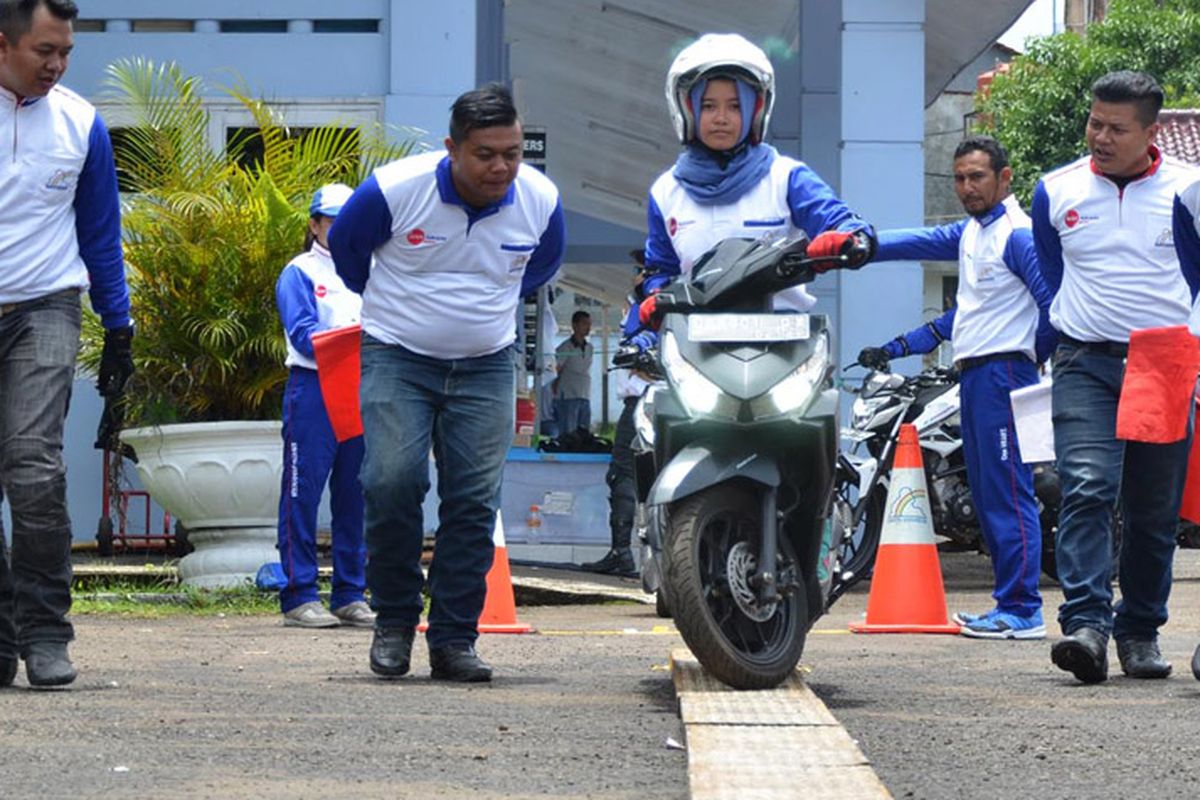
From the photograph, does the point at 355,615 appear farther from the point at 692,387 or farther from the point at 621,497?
the point at 621,497

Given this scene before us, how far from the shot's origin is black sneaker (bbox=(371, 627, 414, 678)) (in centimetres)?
745

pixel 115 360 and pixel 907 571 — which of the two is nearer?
pixel 115 360

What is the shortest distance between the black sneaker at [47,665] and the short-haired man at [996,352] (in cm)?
398

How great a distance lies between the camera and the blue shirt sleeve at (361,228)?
24.1ft

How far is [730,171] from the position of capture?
7.26 m

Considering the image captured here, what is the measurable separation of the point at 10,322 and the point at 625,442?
24.3 feet

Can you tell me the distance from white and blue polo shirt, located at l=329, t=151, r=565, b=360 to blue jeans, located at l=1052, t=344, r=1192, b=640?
1.70 m

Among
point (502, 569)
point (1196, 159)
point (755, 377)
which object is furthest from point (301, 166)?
point (1196, 159)

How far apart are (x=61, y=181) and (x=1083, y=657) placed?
3.16m

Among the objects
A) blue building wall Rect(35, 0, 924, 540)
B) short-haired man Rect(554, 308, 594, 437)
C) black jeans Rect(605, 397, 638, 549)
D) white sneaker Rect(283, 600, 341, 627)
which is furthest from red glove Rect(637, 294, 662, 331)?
short-haired man Rect(554, 308, 594, 437)

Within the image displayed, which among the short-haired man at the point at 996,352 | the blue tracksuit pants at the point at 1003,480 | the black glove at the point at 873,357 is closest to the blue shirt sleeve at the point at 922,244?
the short-haired man at the point at 996,352

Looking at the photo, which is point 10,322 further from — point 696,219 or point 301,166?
point 301,166

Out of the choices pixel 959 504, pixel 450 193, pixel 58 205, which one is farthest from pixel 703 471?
pixel 959 504

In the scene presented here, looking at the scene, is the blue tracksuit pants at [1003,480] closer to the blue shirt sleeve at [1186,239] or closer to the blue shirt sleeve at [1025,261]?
the blue shirt sleeve at [1025,261]
